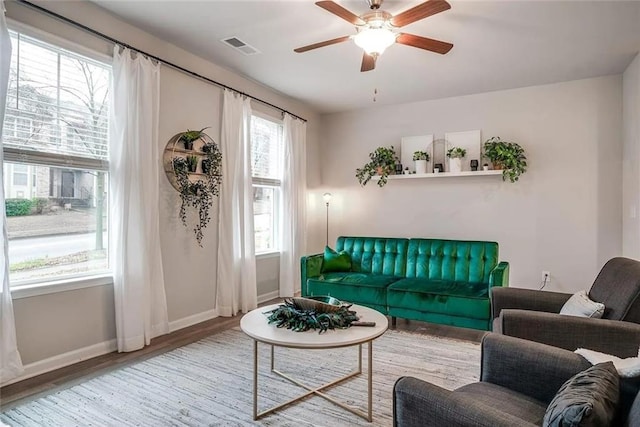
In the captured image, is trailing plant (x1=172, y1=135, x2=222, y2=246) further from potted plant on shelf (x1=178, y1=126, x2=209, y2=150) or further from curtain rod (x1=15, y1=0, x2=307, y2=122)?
curtain rod (x1=15, y1=0, x2=307, y2=122)

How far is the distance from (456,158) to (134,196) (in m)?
3.89

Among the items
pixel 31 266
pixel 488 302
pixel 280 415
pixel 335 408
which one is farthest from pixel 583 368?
pixel 31 266

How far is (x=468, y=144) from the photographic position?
5.14 m

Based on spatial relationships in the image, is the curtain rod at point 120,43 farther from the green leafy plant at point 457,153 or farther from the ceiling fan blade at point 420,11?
the green leafy plant at point 457,153

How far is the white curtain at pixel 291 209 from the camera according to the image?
5.31 metres

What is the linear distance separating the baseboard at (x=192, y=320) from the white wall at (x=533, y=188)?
2.80 meters

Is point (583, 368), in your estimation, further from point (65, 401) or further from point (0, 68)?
point (0, 68)

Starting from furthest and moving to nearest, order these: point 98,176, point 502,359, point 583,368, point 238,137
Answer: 1. point 238,137
2. point 98,176
3. point 502,359
4. point 583,368

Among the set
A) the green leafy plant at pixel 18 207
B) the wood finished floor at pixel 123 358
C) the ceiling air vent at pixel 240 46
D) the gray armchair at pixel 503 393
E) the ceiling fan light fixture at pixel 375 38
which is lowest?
the wood finished floor at pixel 123 358

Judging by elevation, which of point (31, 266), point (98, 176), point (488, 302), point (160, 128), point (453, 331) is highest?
point (160, 128)

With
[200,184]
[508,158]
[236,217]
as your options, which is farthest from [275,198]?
[508,158]

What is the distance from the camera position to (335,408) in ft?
7.60

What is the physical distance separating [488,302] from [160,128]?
342 centimetres

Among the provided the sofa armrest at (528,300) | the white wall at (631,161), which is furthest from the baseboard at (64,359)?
the white wall at (631,161)
